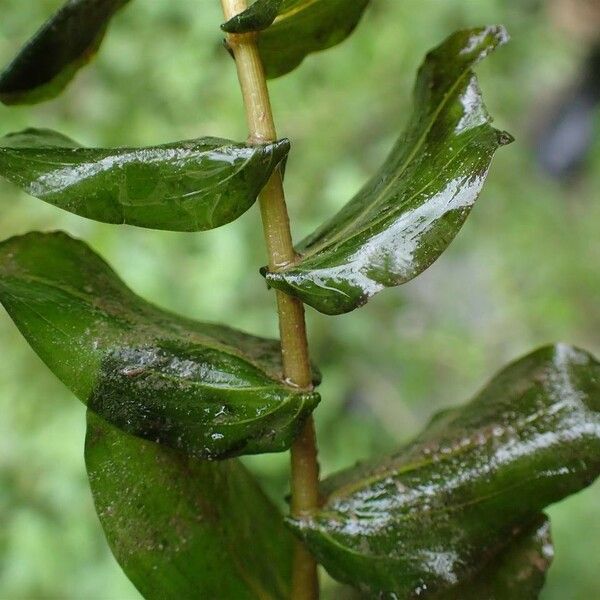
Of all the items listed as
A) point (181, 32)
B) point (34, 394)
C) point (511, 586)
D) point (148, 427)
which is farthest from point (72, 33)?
point (181, 32)

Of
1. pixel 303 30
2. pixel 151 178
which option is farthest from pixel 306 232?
pixel 151 178

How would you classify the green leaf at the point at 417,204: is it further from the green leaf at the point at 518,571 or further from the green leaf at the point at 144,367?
the green leaf at the point at 518,571

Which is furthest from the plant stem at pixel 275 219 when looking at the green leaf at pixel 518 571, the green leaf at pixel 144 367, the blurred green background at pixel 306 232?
the blurred green background at pixel 306 232

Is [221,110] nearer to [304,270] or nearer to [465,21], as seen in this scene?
[465,21]

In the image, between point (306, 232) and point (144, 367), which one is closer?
point (144, 367)

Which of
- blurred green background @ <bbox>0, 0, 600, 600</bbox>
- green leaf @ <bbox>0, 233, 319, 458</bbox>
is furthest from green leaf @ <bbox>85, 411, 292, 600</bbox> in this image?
blurred green background @ <bbox>0, 0, 600, 600</bbox>


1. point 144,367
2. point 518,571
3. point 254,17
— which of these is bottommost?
point 518,571

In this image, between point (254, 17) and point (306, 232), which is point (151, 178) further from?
point (306, 232)
